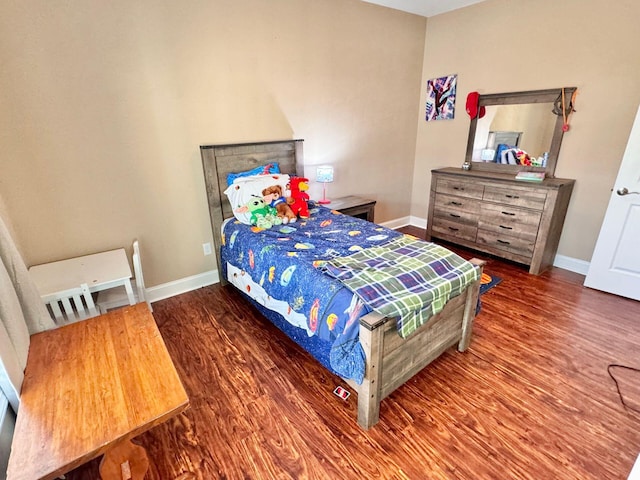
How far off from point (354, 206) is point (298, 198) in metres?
0.88

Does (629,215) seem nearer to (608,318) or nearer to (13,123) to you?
(608,318)

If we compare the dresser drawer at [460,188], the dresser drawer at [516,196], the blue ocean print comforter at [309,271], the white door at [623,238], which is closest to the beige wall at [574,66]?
the white door at [623,238]

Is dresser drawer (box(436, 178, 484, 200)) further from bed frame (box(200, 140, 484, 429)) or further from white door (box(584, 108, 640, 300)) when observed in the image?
bed frame (box(200, 140, 484, 429))

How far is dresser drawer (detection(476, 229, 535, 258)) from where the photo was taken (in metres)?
3.14

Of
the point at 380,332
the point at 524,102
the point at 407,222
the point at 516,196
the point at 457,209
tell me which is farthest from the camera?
the point at 407,222

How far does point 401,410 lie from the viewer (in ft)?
5.70

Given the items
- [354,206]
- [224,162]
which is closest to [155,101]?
[224,162]

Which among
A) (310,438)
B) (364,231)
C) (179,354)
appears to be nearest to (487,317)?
(364,231)

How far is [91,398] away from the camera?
50.2 inches

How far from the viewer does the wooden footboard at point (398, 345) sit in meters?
1.46

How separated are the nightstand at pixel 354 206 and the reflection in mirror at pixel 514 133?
144 cm

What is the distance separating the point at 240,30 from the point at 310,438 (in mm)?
3049

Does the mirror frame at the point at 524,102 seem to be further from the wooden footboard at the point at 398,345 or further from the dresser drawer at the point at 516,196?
the wooden footboard at the point at 398,345

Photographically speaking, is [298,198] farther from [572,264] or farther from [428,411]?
[572,264]
